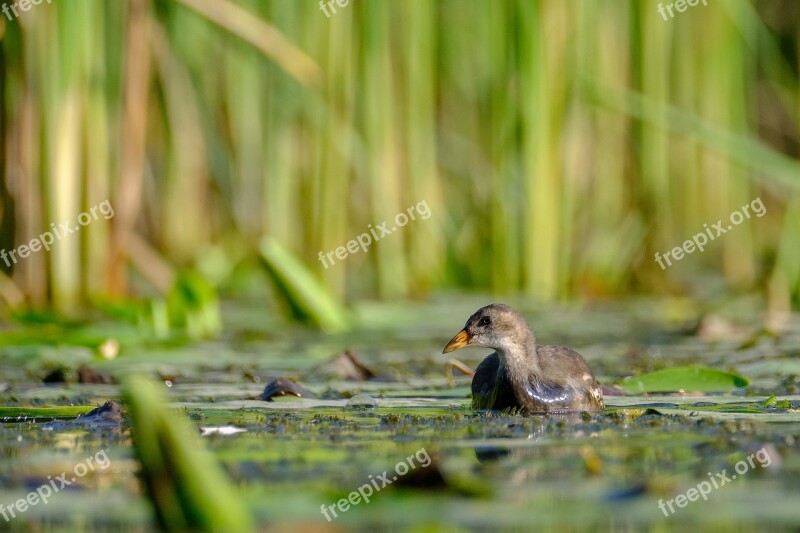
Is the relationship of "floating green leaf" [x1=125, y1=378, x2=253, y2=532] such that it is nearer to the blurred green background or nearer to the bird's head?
the bird's head

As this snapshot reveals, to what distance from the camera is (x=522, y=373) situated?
17.1 ft

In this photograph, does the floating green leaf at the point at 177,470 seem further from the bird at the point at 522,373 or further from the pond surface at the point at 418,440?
the bird at the point at 522,373

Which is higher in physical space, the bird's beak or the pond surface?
the bird's beak

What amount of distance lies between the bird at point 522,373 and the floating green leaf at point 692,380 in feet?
0.80

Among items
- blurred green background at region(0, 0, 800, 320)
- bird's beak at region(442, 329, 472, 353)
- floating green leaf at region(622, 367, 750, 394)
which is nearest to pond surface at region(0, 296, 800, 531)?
floating green leaf at region(622, 367, 750, 394)

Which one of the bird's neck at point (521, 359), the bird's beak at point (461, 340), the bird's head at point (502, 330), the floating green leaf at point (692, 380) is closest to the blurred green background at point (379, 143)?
the bird's beak at point (461, 340)

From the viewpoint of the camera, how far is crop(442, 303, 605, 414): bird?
5.13m

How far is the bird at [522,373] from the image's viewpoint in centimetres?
513

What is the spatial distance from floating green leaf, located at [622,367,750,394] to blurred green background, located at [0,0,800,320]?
267 centimetres

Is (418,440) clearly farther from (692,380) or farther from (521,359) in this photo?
(692,380)

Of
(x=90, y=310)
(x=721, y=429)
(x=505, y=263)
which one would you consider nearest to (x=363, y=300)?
(x=505, y=263)

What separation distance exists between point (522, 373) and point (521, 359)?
0.10 metres

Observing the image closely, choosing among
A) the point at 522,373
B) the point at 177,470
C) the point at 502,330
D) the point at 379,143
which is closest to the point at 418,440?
the point at 522,373

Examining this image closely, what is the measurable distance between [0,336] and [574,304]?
3.83 meters
